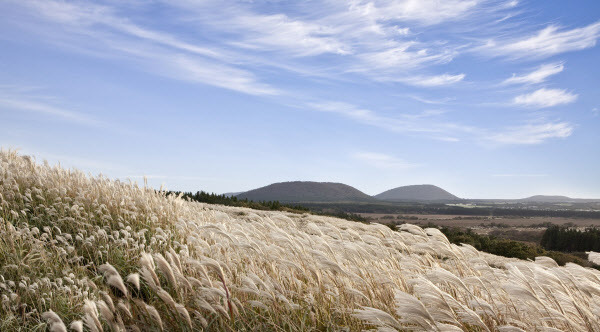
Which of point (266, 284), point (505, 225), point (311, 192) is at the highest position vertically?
point (311, 192)

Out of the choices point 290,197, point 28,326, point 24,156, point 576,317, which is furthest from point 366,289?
point 290,197

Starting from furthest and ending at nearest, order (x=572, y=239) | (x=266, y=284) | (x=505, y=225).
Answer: (x=505, y=225) → (x=572, y=239) → (x=266, y=284)

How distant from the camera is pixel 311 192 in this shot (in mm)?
162750

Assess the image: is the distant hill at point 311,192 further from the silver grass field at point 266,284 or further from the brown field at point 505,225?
the silver grass field at point 266,284

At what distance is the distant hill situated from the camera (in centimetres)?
15025

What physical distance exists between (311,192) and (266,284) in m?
159

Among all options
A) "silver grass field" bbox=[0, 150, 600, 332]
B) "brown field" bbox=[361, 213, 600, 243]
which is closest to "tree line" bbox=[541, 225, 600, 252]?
"brown field" bbox=[361, 213, 600, 243]

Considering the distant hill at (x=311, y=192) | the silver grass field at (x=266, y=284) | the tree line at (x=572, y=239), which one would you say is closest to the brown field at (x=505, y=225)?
the tree line at (x=572, y=239)

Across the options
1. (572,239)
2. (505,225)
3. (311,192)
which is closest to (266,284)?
(572,239)

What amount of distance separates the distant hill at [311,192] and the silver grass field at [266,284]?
137005mm

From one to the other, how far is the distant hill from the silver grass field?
137005 millimetres

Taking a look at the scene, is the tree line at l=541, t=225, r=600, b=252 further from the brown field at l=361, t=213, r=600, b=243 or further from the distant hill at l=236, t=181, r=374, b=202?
the distant hill at l=236, t=181, r=374, b=202

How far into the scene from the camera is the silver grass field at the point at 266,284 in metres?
3.24

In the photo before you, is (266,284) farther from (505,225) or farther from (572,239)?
(505,225)
